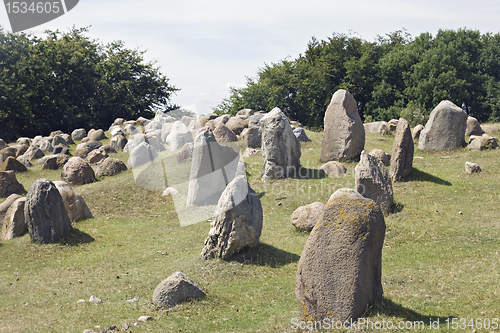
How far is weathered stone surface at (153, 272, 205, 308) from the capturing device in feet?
34.2

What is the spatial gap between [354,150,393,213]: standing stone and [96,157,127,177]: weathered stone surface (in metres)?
16.7

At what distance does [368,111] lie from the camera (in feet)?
161

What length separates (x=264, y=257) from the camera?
44.2 feet

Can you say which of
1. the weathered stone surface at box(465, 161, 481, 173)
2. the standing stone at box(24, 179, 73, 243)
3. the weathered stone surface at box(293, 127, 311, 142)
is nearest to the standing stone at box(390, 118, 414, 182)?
the weathered stone surface at box(465, 161, 481, 173)

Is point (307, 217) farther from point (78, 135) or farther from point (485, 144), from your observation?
point (78, 135)

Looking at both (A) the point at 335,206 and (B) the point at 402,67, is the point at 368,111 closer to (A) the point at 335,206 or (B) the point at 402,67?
(B) the point at 402,67

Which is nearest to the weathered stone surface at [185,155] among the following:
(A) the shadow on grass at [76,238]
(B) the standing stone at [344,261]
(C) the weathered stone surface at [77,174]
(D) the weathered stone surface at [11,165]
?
(C) the weathered stone surface at [77,174]

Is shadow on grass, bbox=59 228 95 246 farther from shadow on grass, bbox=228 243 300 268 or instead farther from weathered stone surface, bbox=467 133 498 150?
weathered stone surface, bbox=467 133 498 150

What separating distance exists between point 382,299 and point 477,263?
13.8ft

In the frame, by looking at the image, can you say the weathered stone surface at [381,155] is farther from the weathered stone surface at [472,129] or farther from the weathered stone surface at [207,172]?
the weathered stone surface at [472,129]

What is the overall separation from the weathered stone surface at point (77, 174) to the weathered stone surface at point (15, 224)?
8167mm

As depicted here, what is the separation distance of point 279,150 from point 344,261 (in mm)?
14839

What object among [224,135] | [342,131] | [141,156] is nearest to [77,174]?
[141,156]

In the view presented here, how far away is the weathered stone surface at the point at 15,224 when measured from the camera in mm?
17250
